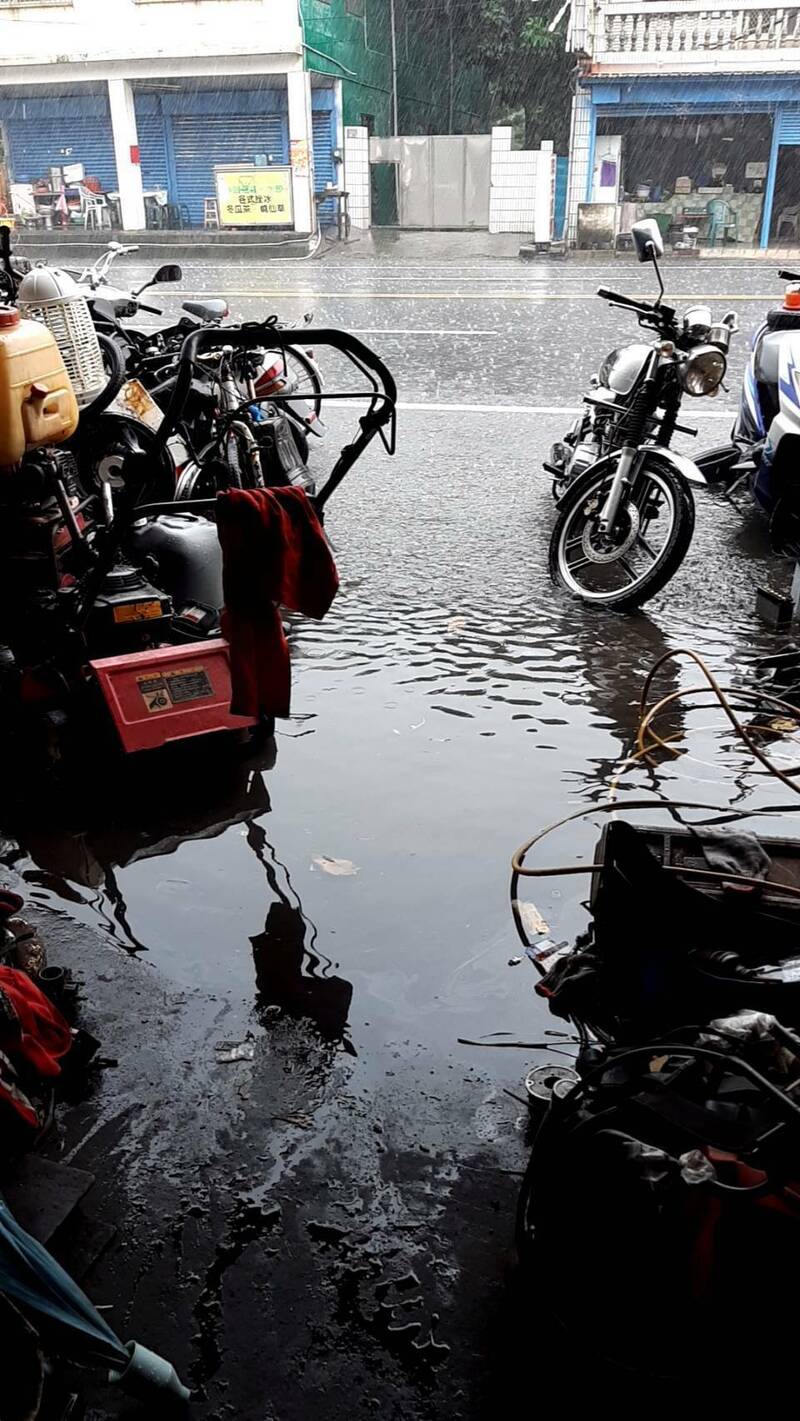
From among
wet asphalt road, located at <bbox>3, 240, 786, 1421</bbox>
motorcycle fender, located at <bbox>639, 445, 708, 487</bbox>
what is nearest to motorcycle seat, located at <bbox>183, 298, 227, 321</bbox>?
wet asphalt road, located at <bbox>3, 240, 786, 1421</bbox>

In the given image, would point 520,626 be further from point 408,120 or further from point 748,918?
point 408,120

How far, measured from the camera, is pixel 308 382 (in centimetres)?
920

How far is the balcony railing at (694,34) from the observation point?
26719mm

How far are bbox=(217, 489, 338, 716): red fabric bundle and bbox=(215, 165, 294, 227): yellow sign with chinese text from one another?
2700 centimetres

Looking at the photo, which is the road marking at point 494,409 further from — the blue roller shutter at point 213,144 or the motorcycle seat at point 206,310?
the blue roller shutter at point 213,144

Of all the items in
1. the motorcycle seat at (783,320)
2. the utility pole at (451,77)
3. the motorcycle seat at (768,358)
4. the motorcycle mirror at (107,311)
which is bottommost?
the motorcycle seat at (768,358)

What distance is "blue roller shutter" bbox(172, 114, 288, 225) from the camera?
3055cm

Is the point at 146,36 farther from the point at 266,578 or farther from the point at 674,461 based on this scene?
the point at 266,578

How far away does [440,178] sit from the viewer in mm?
31828

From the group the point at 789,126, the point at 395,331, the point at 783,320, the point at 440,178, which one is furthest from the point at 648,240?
the point at 440,178

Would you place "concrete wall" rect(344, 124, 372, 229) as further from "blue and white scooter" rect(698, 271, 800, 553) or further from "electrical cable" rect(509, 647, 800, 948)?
"electrical cable" rect(509, 647, 800, 948)

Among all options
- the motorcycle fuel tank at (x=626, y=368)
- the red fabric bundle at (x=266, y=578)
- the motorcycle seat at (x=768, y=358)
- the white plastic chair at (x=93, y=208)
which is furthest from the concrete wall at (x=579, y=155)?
the red fabric bundle at (x=266, y=578)

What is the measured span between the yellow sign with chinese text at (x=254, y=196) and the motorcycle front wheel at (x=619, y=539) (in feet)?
81.2

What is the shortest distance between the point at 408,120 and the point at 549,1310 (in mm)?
41621
